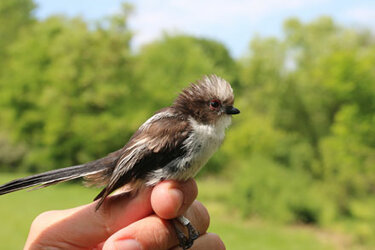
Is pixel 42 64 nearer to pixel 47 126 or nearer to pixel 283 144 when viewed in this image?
pixel 47 126

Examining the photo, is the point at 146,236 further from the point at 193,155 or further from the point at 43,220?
the point at 43,220

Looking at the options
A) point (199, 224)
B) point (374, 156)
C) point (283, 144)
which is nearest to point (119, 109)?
point (283, 144)

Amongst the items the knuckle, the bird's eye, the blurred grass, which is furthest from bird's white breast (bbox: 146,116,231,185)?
the blurred grass

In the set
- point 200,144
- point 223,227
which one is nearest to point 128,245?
point 200,144

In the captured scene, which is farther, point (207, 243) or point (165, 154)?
point (207, 243)

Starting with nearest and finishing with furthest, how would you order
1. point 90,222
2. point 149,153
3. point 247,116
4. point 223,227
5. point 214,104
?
point 149,153
point 90,222
point 214,104
point 223,227
point 247,116

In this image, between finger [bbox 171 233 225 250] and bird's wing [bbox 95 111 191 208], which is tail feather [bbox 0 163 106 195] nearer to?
bird's wing [bbox 95 111 191 208]
